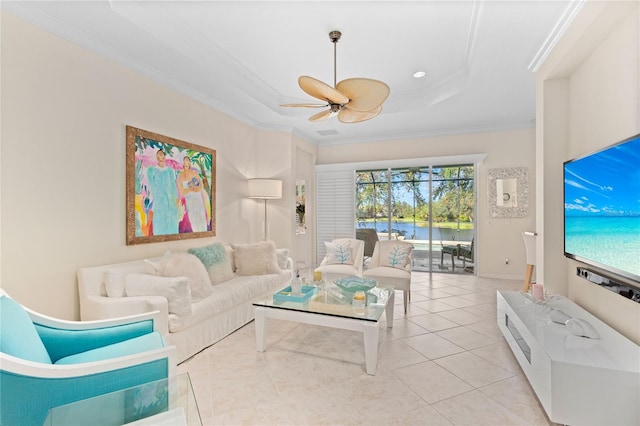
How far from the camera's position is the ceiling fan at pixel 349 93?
2.38 m

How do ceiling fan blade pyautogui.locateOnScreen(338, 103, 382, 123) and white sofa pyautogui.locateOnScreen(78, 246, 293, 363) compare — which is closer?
white sofa pyautogui.locateOnScreen(78, 246, 293, 363)

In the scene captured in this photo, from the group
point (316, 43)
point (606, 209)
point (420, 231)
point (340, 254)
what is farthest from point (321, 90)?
point (420, 231)

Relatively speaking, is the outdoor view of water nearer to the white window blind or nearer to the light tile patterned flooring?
the white window blind

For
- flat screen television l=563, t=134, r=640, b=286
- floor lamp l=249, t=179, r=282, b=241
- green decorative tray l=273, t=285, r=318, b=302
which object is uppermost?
floor lamp l=249, t=179, r=282, b=241

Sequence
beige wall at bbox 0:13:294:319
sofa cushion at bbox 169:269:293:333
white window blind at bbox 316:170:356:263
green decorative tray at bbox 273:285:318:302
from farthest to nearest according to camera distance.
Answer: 1. white window blind at bbox 316:170:356:263
2. green decorative tray at bbox 273:285:318:302
3. sofa cushion at bbox 169:269:293:333
4. beige wall at bbox 0:13:294:319

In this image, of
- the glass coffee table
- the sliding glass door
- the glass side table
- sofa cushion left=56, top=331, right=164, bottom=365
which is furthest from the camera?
the sliding glass door

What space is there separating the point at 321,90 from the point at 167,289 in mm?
2051

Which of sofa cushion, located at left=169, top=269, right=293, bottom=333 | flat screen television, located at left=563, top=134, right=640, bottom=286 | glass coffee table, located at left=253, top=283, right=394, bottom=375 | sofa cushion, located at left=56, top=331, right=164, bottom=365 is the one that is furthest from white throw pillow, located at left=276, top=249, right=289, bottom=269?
flat screen television, located at left=563, top=134, right=640, bottom=286

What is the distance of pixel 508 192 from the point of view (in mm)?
5473

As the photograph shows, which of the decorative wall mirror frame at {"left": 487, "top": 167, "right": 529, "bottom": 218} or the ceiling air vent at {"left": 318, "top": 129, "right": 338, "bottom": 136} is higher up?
the ceiling air vent at {"left": 318, "top": 129, "right": 338, "bottom": 136}

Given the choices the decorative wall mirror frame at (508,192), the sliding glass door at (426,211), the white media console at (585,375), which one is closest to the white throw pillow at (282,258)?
the sliding glass door at (426,211)

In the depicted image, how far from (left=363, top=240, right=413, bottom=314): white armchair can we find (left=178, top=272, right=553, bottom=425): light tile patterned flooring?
48 centimetres

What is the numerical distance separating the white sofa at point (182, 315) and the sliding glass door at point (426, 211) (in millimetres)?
3734

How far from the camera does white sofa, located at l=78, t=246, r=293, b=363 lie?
2.36 meters
